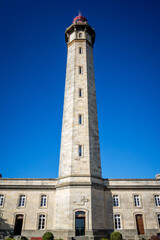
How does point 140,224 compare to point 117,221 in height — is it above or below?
below

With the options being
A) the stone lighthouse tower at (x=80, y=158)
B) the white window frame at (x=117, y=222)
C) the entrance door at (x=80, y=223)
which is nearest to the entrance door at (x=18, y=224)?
the stone lighthouse tower at (x=80, y=158)

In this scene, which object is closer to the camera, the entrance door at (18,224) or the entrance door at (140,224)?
the entrance door at (18,224)

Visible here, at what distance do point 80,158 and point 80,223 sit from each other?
7766 mm

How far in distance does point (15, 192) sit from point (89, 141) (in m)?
12.8

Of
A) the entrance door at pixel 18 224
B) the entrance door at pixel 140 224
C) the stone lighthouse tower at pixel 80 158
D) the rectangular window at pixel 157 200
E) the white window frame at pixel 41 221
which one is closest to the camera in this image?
the stone lighthouse tower at pixel 80 158

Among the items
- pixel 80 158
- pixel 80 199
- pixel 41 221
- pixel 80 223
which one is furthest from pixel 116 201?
pixel 41 221

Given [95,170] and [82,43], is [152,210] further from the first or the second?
[82,43]

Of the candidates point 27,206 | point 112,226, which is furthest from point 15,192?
point 112,226

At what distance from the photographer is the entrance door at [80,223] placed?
2189 cm

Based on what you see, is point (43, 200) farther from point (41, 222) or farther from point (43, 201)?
point (41, 222)

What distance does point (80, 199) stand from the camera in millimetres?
23156

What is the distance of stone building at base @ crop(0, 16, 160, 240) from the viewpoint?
2275 cm

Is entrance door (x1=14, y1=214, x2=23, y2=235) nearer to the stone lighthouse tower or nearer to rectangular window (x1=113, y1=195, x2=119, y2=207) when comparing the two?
the stone lighthouse tower

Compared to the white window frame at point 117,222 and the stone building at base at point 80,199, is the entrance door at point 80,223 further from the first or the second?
the white window frame at point 117,222
